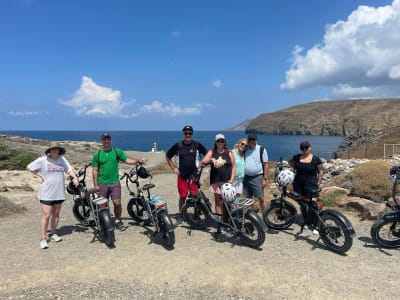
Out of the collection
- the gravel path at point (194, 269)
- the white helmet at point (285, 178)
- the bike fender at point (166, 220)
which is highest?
the white helmet at point (285, 178)

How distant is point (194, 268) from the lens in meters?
5.00

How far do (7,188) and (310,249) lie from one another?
37.8ft

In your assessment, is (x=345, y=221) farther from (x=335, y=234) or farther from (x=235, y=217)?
(x=235, y=217)

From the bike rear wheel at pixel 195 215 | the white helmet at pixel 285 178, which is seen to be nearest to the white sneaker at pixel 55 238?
the bike rear wheel at pixel 195 215

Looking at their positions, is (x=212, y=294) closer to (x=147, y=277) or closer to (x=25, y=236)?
(x=147, y=277)

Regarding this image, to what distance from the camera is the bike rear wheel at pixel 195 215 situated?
6688 millimetres

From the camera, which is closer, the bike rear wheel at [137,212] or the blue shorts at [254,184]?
the blue shorts at [254,184]

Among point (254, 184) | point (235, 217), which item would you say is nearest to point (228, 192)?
point (235, 217)

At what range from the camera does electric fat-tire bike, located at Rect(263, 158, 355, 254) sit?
5363mm

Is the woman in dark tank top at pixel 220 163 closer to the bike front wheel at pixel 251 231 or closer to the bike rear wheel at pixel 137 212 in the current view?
the bike front wheel at pixel 251 231

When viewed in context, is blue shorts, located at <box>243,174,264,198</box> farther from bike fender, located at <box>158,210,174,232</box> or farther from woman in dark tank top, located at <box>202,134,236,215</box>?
bike fender, located at <box>158,210,174,232</box>

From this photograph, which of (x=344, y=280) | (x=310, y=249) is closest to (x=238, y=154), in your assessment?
(x=310, y=249)

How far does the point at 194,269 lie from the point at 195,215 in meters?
1.93

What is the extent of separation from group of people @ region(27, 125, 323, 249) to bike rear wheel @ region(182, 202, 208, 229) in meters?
0.27
